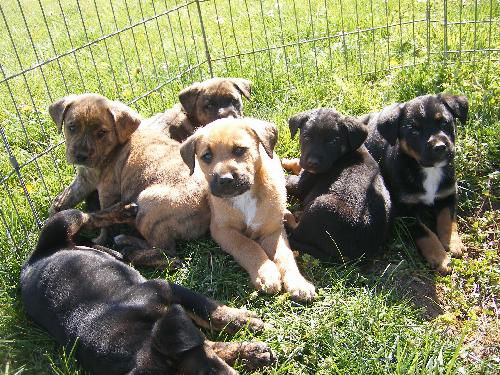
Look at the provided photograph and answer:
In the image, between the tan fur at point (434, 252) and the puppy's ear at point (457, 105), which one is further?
the puppy's ear at point (457, 105)

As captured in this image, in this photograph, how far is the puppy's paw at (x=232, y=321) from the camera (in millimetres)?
3943

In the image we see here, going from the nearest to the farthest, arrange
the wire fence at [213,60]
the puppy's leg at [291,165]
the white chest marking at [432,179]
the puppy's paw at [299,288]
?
the puppy's paw at [299,288] < the white chest marking at [432,179] < the puppy's leg at [291,165] < the wire fence at [213,60]

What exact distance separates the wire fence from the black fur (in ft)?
3.50

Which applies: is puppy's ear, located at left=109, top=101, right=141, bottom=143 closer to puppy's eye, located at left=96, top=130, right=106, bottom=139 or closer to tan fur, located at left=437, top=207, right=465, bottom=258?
puppy's eye, located at left=96, top=130, right=106, bottom=139

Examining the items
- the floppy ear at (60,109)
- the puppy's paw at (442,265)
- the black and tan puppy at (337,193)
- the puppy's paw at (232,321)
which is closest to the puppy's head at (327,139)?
the black and tan puppy at (337,193)

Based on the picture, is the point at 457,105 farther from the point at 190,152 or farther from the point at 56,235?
the point at 56,235

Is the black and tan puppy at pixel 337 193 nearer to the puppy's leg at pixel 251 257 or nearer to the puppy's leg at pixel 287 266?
the puppy's leg at pixel 287 266

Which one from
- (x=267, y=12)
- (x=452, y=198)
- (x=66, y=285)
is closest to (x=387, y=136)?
(x=452, y=198)

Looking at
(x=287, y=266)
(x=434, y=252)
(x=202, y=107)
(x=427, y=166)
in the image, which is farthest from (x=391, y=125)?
(x=202, y=107)

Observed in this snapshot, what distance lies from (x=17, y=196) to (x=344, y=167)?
3.42 m

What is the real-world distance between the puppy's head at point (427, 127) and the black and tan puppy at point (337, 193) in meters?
0.32

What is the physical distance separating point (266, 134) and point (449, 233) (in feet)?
6.11

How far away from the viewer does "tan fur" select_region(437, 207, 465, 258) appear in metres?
4.74

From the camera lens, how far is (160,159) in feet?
17.8
